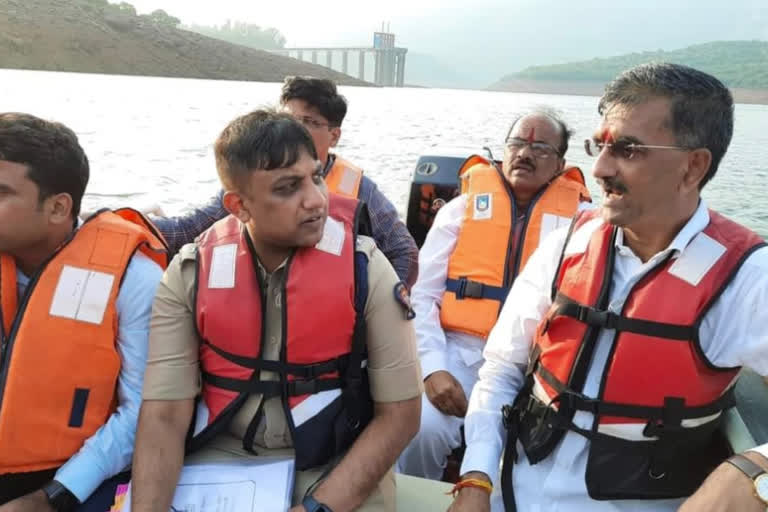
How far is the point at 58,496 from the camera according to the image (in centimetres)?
147

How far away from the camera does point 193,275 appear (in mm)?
1479

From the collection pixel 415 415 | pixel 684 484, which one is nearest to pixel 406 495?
pixel 415 415

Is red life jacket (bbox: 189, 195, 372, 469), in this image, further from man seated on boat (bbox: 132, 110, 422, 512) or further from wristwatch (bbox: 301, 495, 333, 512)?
wristwatch (bbox: 301, 495, 333, 512)

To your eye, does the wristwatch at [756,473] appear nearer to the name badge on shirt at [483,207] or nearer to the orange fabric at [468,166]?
the name badge on shirt at [483,207]

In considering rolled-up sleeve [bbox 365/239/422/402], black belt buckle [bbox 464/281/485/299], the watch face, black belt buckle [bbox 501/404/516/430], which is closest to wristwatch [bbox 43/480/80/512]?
rolled-up sleeve [bbox 365/239/422/402]

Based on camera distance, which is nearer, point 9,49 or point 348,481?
point 348,481

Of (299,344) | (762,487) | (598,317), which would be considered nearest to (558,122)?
(598,317)

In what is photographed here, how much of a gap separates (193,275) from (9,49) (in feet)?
154

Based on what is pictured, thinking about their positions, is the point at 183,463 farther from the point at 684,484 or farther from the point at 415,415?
the point at 684,484

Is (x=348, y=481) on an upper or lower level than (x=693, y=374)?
lower

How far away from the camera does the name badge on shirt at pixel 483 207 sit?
2.69 m

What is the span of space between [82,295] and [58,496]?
1.59 feet

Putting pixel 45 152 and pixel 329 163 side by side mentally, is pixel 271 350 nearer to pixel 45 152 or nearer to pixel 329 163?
pixel 45 152

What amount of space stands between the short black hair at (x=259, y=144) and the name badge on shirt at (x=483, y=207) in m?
1.38
